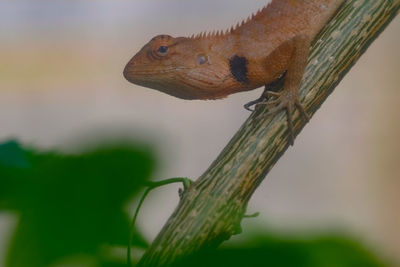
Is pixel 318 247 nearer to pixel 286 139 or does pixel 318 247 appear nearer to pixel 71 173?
pixel 71 173

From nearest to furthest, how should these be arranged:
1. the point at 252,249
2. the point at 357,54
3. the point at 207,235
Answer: the point at 252,249, the point at 207,235, the point at 357,54

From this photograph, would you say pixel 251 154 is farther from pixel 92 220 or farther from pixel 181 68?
pixel 92 220

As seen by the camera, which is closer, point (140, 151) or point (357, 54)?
point (140, 151)

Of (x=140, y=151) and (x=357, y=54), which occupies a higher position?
(x=357, y=54)

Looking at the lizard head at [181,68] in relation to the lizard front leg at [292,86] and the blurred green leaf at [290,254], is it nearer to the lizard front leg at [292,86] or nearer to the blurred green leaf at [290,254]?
the lizard front leg at [292,86]

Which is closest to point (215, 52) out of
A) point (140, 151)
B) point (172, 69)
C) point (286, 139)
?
point (172, 69)

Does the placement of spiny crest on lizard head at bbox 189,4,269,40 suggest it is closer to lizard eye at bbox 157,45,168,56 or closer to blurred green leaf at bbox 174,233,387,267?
lizard eye at bbox 157,45,168,56
